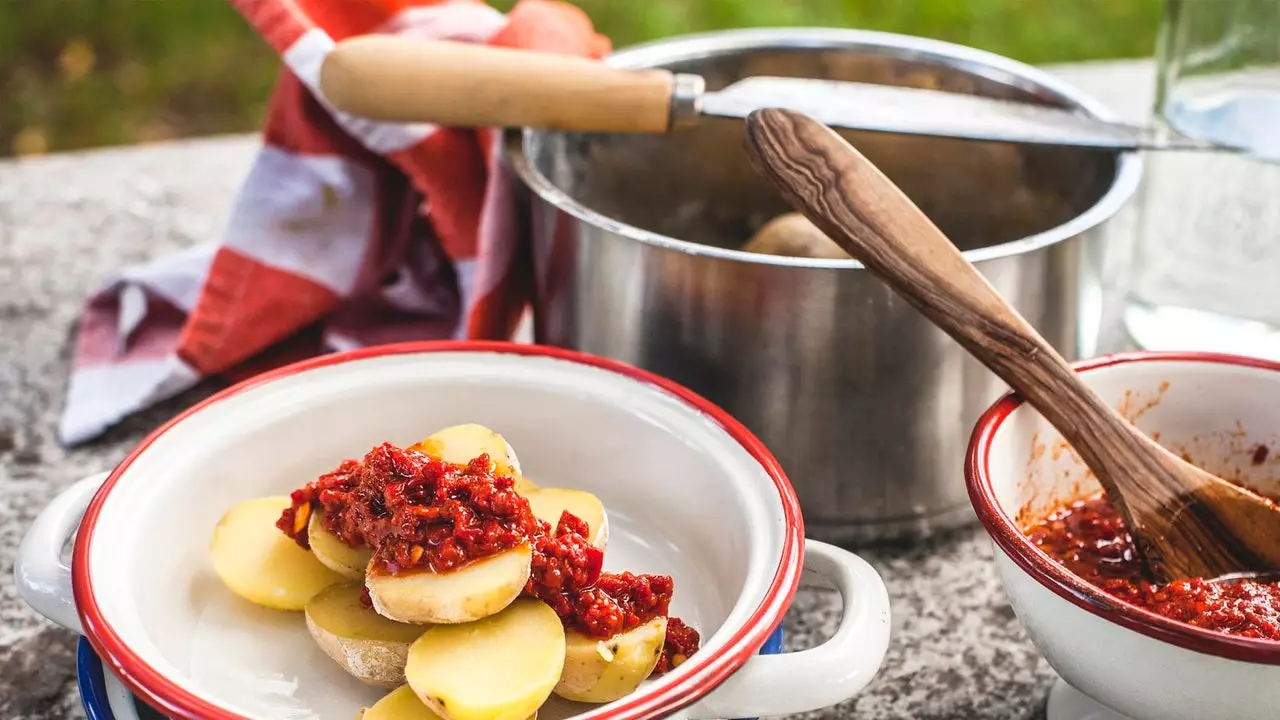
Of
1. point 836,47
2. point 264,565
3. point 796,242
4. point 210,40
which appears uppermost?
point 836,47

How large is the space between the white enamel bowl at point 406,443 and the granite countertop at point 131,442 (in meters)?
0.13

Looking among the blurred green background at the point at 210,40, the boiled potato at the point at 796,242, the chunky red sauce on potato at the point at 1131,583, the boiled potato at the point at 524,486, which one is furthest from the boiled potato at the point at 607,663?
the blurred green background at the point at 210,40

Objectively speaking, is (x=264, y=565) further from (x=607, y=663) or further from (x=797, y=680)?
(x=797, y=680)

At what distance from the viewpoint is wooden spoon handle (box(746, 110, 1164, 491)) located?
82 cm

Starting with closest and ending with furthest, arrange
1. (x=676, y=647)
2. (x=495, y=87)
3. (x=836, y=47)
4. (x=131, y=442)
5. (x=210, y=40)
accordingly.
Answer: (x=676, y=647)
(x=495, y=87)
(x=131, y=442)
(x=836, y=47)
(x=210, y=40)

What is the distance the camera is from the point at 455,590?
70 centimetres

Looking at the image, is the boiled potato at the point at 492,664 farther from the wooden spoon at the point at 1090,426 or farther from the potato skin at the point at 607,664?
the wooden spoon at the point at 1090,426

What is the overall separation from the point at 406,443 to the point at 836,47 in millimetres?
629

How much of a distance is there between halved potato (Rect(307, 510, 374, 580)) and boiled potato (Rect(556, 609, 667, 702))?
137mm

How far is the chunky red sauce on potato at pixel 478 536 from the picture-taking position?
72 cm

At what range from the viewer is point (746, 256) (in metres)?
0.90

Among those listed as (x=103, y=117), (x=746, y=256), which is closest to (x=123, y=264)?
(x=746, y=256)

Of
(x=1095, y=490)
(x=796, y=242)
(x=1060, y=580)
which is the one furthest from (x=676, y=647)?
(x=796, y=242)

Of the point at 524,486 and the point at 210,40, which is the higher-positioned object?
the point at 524,486
